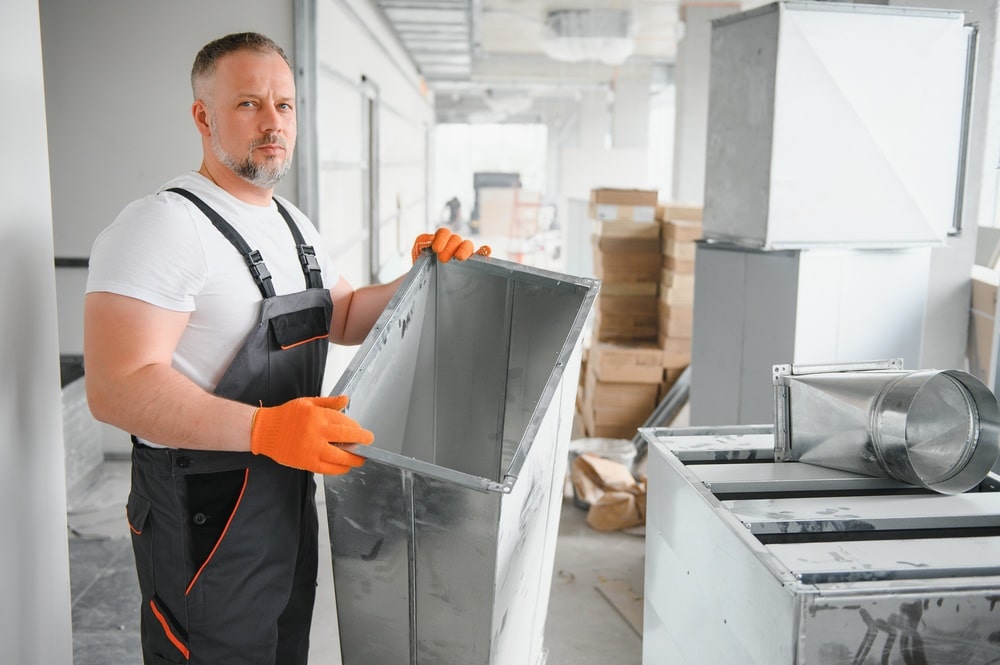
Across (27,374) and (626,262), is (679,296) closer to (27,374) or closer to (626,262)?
(626,262)

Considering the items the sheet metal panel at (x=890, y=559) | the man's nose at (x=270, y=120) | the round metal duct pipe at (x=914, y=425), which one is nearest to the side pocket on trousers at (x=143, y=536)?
the man's nose at (x=270, y=120)

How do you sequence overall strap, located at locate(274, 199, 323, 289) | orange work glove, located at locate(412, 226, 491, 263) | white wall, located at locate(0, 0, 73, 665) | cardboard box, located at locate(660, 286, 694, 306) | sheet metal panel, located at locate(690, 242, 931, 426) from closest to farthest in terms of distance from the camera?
white wall, located at locate(0, 0, 73, 665) < overall strap, located at locate(274, 199, 323, 289) < orange work glove, located at locate(412, 226, 491, 263) < sheet metal panel, located at locate(690, 242, 931, 426) < cardboard box, located at locate(660, 286, 694, 306)

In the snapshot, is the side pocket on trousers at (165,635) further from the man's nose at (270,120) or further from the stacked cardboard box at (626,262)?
the stacked cardboard box at (626,262)

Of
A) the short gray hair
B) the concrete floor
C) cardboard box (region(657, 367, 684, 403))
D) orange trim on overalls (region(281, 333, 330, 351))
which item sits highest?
the short gray hair

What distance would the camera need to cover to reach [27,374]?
1635 mm

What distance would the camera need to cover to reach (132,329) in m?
1.44

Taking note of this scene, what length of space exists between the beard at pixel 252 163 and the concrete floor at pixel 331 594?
1.65 metres

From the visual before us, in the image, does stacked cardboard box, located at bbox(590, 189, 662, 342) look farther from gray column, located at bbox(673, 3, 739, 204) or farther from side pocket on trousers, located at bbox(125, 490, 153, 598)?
side pocket on trousers, located at bbox(125, 490, 153, 598)

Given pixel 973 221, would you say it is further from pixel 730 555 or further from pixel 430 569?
pixel 430 569

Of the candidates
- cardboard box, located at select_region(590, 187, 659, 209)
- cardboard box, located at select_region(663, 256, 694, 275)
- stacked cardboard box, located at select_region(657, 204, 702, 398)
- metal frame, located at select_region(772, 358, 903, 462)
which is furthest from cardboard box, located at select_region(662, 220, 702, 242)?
metal frame, located at select_region(772, 358, 903, 462)

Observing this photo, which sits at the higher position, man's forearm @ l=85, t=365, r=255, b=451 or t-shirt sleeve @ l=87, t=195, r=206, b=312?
t-shirt sleeve @ l=87, t=195, r=206, b=312

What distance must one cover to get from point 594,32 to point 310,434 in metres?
7.48

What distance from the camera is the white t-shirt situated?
1.47 metres

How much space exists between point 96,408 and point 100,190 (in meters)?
2.74
